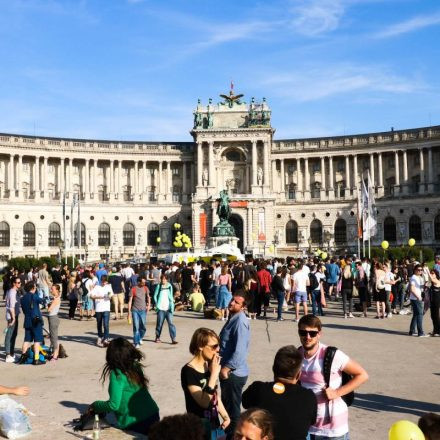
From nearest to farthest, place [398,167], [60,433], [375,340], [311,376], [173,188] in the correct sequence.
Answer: [311,376] < [60,433] < [375,340] < [398,167] < [173,188]

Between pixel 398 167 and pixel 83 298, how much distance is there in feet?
237

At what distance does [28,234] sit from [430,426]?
87610 millimetres

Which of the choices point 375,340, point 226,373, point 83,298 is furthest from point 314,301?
point 226,373

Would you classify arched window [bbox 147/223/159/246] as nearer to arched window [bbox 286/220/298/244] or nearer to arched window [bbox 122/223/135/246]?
arched window [bbox 122/223/135/246]

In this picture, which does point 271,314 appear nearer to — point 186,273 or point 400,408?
point 186,273

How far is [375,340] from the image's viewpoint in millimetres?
19109

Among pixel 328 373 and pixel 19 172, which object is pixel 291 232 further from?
pixel 328 373

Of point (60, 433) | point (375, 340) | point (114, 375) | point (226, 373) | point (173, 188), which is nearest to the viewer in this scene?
point (114, 375)

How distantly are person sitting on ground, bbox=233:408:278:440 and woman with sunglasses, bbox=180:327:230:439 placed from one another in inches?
101

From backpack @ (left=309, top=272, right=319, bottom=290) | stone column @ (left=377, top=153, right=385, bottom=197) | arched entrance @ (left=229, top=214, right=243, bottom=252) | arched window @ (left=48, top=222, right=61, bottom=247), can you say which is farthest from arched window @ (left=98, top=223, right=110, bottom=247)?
backpack @ (left=309, top=272, right=319, bottom=290)

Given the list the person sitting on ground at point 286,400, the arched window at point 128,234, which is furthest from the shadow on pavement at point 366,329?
the arched window at point 128,234

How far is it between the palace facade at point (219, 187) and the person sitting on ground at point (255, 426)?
8016 centimetres

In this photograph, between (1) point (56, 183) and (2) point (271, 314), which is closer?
(2) point (271, 314)

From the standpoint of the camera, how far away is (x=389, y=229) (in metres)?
88.6
